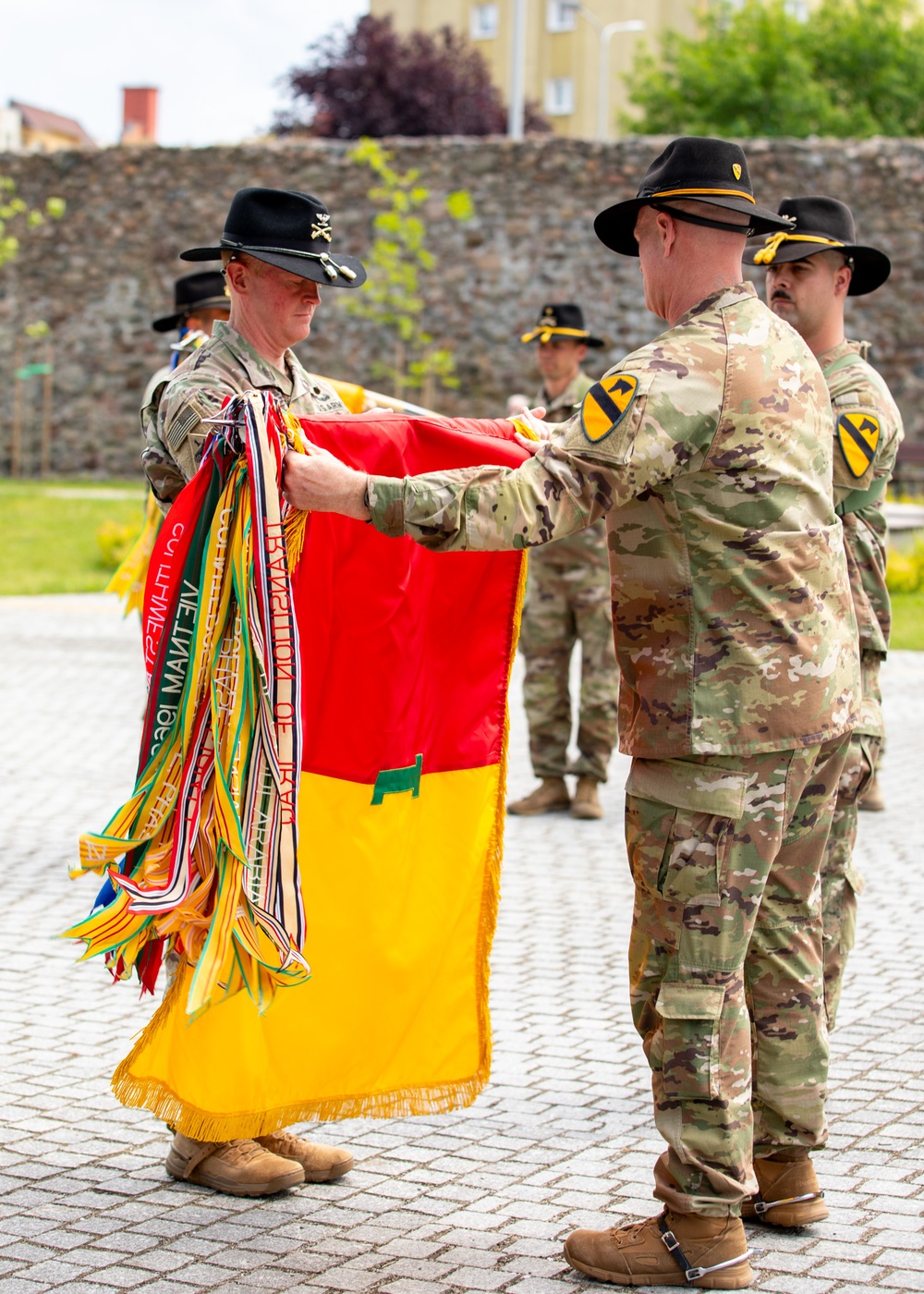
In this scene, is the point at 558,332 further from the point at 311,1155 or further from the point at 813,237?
the point at 311,1155

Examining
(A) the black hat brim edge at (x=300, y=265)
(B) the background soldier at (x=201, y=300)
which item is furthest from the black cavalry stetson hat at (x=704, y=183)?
(B) the background soldier at (x=201, y=300)

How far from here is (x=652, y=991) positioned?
10.8 ft

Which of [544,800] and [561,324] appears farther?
[561,324]

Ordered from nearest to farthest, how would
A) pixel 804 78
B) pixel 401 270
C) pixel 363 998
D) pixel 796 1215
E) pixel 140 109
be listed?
1. pixel 796 1215
2. pixel 363 998
3. pixel 401 270
4. pixel 804 78
5. pixel 140 109

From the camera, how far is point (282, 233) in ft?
12.5

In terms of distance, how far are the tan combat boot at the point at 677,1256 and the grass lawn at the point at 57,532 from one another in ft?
43.6

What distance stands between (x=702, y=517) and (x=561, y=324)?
5203mm

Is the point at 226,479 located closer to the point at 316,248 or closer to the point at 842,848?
the point at 316,248

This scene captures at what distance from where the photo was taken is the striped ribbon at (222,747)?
126 inches

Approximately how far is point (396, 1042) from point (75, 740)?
20.0ft

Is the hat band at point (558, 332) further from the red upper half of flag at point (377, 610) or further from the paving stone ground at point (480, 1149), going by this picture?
the red upper half of flag at point (377, 610)

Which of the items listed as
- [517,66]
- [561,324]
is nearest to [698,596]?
[561,324]

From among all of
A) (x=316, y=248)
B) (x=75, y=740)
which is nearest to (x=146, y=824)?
(x=316, y=248)

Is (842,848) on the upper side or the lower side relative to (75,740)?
upper
